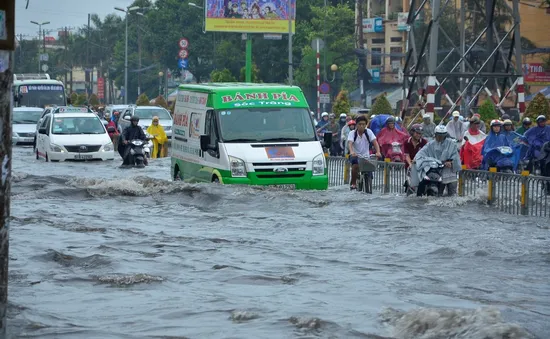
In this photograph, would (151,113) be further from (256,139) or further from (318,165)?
(318,165)

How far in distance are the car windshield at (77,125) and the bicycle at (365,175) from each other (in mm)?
12655

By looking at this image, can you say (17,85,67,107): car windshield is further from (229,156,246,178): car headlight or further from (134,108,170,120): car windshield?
(229,156,246,178): car headlight

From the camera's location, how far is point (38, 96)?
50250 millimetres

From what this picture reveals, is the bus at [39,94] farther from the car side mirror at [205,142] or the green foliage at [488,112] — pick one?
the car side mirror at [205,142]

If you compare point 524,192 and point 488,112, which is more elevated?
point 488,112

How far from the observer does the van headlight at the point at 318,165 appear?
741 inches

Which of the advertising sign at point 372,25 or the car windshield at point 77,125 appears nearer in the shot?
the car windshield at point 77,125

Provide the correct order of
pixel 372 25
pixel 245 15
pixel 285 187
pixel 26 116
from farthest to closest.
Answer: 1. pixel 372 25
2. pixel 245 15
3. pixel 26 116
4. pixel 285 187

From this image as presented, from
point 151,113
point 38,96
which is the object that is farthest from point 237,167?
point 38,96

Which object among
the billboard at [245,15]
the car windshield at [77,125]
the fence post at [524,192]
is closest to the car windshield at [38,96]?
the billboard at [245,15]

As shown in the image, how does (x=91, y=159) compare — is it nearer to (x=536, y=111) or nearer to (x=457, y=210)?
(x=536, y=111)

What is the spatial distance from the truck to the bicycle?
806 mm

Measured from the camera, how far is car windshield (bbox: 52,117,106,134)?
Answer: 101 ft

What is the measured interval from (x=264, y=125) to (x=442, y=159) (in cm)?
325
